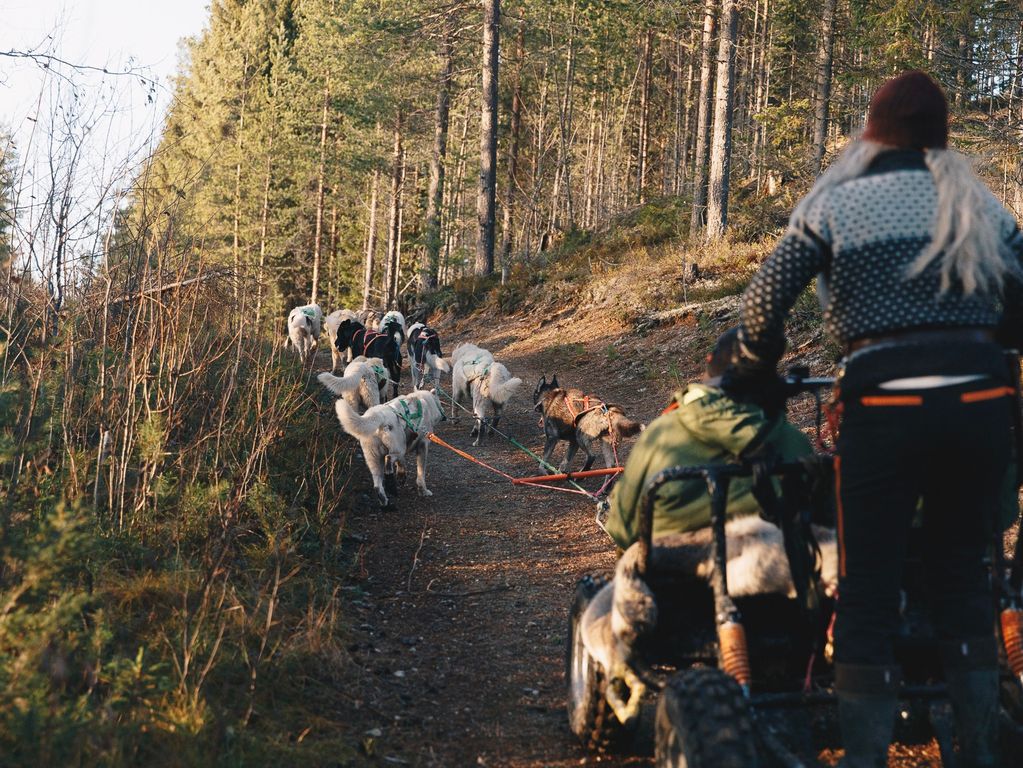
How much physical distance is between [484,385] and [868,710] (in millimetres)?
10105

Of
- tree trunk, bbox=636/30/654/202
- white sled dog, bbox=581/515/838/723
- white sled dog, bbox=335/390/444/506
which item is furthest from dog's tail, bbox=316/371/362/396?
tree trunk, bbox=636/30/654/202

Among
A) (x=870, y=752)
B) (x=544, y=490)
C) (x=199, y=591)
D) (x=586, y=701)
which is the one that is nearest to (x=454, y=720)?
(x=586, y=701)

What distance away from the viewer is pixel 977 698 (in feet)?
8.43

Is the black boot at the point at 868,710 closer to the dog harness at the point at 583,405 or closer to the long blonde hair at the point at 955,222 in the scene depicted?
the long blonde hair at the point at 955,222

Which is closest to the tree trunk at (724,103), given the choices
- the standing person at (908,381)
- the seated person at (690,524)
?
the seated person at (690,524)

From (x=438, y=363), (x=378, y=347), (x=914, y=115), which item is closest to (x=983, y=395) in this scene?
(x=914, y=115)

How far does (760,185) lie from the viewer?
27.8 m

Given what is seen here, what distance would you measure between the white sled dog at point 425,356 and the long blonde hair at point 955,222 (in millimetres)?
12524

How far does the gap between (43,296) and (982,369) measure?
5.42 m

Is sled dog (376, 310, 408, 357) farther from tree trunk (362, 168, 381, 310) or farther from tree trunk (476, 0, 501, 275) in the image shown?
tree trunk (362, 168, 381, 310)

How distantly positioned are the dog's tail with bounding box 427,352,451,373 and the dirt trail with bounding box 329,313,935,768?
329cm

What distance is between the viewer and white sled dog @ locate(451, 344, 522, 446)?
12.2 metres

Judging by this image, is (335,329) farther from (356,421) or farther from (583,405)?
(356,421)

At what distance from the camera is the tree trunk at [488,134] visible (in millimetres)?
24594
